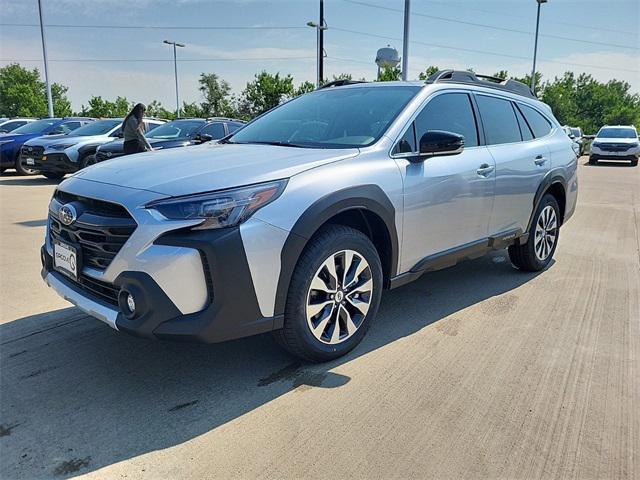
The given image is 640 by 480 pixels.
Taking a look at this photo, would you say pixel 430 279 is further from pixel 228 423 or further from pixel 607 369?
pixel 228 423

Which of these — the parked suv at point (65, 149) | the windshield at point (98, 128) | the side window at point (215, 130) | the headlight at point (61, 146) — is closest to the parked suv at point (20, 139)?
the parked suv at point (65, 149)

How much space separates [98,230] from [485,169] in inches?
114

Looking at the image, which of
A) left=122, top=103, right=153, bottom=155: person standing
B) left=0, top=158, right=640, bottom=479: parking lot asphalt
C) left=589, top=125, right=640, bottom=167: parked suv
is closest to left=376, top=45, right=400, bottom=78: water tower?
left=589, top=125, right=640, bottom=167: parked suv

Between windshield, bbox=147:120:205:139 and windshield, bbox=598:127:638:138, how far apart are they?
19.5 meters

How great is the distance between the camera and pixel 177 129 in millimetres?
10648

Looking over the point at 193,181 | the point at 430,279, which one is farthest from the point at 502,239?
the point at 193,181

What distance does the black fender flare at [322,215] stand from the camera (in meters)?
2.70

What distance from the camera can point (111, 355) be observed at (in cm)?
321

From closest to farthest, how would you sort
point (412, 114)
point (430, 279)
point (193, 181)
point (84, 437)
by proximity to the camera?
point (84, 437), point (193, 181), point (412, 114), point (430, 279)

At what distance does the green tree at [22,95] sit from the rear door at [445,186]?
208 ft

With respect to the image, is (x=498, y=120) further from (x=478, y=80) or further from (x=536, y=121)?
(x=536, y=121)

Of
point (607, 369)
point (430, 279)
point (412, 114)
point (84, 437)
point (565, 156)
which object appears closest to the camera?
point (84, 437)

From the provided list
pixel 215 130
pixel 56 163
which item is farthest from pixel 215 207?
pixel 56 163

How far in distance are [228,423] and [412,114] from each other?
2.37 meters
